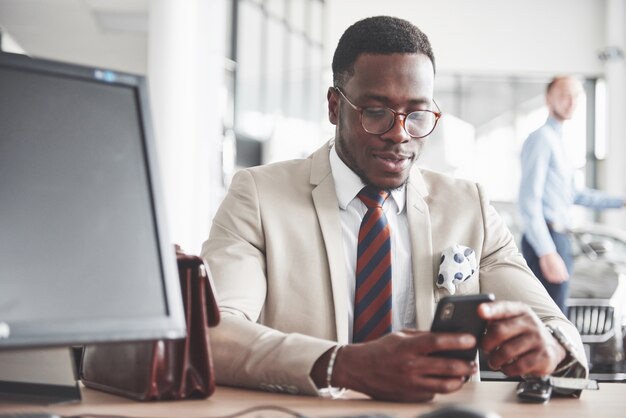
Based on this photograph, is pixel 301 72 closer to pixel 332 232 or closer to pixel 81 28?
pixel 81 28

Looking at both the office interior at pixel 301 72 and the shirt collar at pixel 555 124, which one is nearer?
the shirt collar at pixel 555 124

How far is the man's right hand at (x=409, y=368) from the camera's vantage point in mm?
1206

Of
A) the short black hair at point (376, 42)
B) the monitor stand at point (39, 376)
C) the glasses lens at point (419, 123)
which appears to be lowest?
the monitor stand at point (39, 376)

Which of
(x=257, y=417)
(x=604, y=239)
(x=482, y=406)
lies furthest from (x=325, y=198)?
(x=604, y=239)

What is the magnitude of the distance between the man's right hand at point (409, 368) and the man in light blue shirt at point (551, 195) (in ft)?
8.76

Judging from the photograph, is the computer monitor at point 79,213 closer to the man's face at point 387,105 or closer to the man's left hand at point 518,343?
the man's left hand at point 518,343

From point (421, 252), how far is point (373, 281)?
133 mm

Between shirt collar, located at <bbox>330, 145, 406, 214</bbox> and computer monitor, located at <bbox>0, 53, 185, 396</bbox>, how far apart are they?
891mm

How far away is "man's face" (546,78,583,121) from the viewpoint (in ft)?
13.6

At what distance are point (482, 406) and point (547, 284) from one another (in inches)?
105

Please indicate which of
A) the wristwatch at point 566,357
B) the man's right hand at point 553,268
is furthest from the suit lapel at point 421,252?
the man's right hand at point 553,268

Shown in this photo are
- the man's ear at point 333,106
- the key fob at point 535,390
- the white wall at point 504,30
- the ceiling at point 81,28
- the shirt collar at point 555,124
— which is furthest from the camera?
the white wall at point 504,30

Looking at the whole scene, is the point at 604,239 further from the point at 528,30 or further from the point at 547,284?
the point at 528,30

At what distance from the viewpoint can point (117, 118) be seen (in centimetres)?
102
